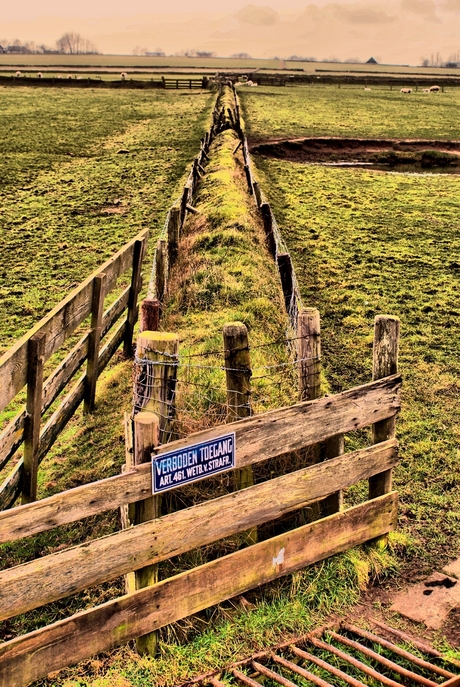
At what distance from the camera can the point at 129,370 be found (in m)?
7.32

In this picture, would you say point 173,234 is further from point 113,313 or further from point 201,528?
point 201,528

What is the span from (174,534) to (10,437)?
156cm

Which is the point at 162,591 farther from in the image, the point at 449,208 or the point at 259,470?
the point at 449,208

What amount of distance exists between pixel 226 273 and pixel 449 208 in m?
8.84

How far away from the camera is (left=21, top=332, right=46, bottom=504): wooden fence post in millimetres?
4418

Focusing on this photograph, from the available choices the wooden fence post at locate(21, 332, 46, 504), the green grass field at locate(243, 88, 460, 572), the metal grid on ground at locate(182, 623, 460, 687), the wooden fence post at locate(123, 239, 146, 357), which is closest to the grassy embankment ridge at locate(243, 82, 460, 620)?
the green grass field at locate(243, 88, 460, 572)

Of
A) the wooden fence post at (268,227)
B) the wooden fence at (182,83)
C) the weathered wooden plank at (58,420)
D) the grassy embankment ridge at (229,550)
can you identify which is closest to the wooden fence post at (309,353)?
the grassy embankment ridge at (229,550)

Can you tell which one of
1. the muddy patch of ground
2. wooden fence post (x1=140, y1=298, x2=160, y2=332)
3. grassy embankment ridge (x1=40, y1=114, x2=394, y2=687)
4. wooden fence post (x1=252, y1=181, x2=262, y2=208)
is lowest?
grassy embankment ridge (x1=40, y1=114, x2=394, y2=687)

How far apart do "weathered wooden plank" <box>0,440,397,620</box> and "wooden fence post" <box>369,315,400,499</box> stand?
0.10 metres

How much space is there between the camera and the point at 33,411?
4539 millimetres

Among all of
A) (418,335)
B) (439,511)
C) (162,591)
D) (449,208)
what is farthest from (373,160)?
(162,591)

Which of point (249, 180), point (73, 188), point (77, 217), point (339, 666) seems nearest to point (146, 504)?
point (339, 666)

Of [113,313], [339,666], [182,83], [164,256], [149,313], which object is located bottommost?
[339,666]

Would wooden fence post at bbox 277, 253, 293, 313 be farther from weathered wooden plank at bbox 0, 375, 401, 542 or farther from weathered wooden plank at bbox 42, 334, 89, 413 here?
weathered wooden plank at bbox 0, 375, 401, 542
